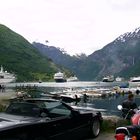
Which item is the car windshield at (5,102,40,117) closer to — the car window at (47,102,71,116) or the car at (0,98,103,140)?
the car at (0,98,103,140)

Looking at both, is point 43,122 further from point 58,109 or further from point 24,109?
point 58,109

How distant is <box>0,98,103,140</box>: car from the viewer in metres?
9.79

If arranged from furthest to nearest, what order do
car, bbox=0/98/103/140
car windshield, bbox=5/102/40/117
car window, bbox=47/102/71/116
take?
car window, bbox=47/102/71/116 → car windshield, bbox=5/102/40/117 → car, bbox=0/98/103/140

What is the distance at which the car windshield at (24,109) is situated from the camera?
36.4 feet

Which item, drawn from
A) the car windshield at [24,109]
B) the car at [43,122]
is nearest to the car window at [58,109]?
the car at [43,122]

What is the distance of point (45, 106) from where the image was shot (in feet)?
38.0

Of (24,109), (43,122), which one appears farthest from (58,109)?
(43,122)

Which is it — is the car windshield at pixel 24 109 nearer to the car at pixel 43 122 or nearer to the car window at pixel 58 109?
the car at pixel 43 122

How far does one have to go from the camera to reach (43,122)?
10.7 metres

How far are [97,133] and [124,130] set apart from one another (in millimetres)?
7258

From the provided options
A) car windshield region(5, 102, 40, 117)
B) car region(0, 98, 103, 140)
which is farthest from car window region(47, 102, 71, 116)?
car windshield region(5, 102, 40, 117)

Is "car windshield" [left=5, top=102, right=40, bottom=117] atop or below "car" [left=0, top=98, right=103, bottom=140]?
atop

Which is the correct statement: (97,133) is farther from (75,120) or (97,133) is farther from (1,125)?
(1,125)

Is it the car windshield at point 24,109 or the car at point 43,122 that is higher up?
the car windshield at point 24,109
